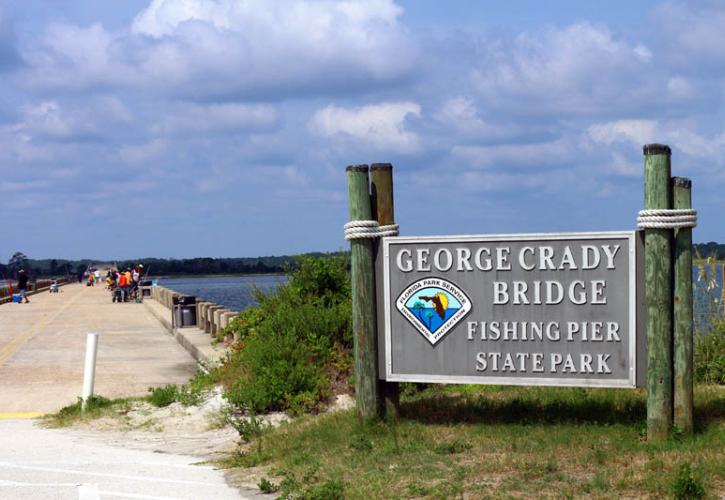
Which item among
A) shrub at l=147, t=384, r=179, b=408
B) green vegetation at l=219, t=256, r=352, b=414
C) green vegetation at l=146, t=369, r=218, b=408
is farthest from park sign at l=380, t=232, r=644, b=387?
shrub at l=147, t=384, r=179, b=408

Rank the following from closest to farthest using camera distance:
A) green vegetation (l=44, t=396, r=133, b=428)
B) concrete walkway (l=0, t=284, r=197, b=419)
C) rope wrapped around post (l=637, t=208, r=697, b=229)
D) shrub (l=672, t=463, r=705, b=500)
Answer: shrub (l=672, t=463, r=705, b=500)
rope wrapped around post (l=637, t=208, r=697, b=229)
green vegetation (l=44, t=396, r=133, b=428)
concrete walkway (l=0, t=284, r=197, b=419)

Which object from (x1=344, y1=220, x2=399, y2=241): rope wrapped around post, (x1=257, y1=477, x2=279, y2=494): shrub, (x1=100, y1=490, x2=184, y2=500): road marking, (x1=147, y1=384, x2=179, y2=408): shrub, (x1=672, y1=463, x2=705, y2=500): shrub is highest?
(x1=344, y1=220, x2=399, y2=241): rope wrapped around post

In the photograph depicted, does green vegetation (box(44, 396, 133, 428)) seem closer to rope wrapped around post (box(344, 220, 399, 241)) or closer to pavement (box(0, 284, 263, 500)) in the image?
pavement (box(0, 284, 263, 500))

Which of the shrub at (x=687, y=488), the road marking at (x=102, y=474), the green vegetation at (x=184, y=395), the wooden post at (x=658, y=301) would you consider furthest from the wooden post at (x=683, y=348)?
the green vegetation at (x=184, y=395)

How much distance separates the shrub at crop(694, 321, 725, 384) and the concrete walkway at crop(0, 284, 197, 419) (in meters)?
8.43

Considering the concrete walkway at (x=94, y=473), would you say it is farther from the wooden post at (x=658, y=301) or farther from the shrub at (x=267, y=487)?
the wooden post at (x=658, y=301)

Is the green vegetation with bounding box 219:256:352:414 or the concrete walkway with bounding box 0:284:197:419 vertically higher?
the green vegetation with bounding box 219:256:352:414

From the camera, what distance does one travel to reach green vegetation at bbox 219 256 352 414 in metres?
11.9

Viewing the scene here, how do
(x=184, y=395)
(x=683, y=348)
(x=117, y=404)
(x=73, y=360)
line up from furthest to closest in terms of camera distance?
1. (x=73, y=360)
2. (x=117, y=404)
3. (x=184, y=395)
4. (x=683, y=348)

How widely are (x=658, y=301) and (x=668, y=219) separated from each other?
0.72 m

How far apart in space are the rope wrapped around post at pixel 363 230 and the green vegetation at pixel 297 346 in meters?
2.62

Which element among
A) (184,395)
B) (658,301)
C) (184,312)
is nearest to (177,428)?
(184,395)

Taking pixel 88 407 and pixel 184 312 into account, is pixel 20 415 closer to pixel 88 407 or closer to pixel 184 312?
pixel 88 407

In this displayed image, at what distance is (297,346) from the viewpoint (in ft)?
41.1
